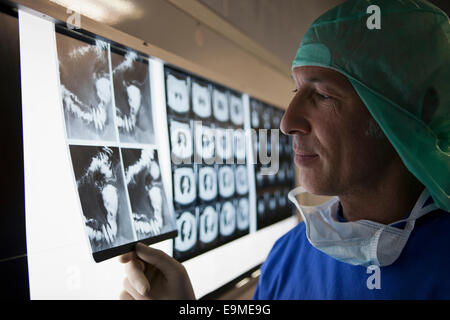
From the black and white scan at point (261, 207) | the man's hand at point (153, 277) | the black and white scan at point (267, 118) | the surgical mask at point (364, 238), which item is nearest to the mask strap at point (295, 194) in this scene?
the surgical mask at point (364, 238)

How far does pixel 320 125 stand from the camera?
74 cm

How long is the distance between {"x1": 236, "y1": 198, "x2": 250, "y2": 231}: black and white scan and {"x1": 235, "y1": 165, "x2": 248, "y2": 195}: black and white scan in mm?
41

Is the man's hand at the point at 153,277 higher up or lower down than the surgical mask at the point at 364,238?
lower down

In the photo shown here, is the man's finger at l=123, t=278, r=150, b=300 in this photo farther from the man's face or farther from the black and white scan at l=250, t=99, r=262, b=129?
the black and white scan at l=250, t=99, r=262, b=129

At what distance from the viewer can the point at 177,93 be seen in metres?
1.07

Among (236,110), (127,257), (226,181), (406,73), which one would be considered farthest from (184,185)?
(406,73)

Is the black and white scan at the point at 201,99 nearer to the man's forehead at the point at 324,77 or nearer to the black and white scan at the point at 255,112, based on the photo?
the black and white scan at the point at 255,112

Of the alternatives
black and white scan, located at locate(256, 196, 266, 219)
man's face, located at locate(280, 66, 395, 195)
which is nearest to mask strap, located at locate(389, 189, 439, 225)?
man's face, located at locate(280, 66, 395, 195)

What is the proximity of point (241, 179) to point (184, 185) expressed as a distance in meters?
0.41

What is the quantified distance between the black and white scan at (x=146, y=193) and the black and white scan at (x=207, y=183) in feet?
0.85

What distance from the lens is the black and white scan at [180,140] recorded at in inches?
40.6

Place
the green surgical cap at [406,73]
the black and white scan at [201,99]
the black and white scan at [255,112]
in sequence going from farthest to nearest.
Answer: the black and white scan at [255,112] < the black and white scan at [201,99] < the green surgical cap at [406,73]

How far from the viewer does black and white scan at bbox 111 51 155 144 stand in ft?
2.80

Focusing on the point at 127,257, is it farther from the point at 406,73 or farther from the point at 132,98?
the point at 406,73
